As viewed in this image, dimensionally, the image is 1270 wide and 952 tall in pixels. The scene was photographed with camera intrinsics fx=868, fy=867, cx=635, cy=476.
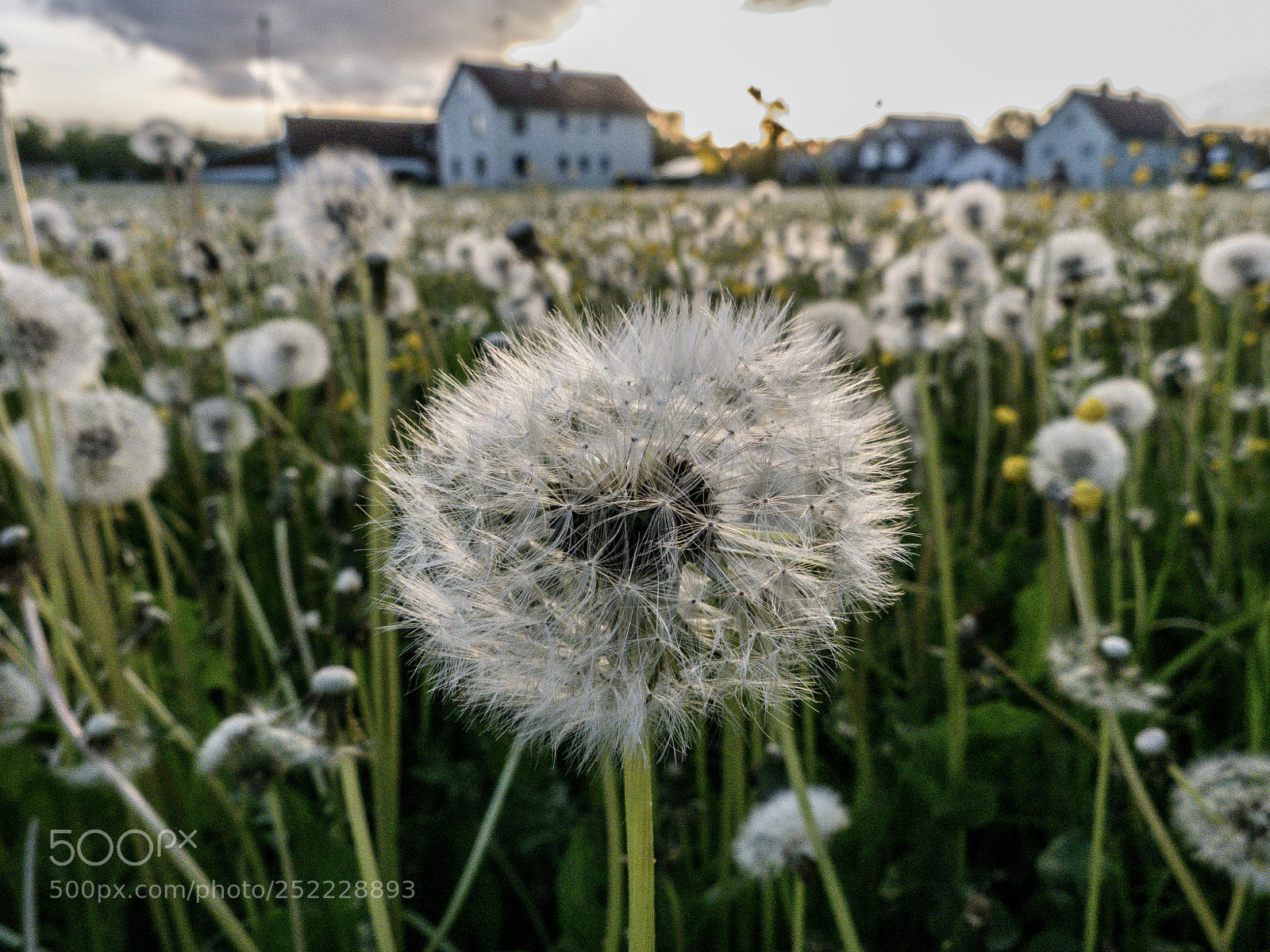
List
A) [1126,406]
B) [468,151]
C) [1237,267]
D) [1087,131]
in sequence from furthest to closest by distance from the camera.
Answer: [1087,131], [468,151], [1237,267], [1126,406]

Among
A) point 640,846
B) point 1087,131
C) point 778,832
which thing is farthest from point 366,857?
point 1087,131

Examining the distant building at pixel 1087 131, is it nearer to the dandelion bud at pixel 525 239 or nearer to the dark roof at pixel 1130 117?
the dark roof at pixel 1130 117

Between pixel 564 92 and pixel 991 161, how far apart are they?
36.2 metres

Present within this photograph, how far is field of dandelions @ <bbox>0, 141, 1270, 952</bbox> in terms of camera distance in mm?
926

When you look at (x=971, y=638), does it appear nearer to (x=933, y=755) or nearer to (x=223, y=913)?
(x=933, y=755)

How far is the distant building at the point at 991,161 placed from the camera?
43.8 meters

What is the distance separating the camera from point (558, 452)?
0.97 meters

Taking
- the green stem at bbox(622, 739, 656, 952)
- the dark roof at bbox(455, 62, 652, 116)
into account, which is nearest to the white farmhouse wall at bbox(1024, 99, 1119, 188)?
the dark roof at bbox(455, 62, 652, 116)

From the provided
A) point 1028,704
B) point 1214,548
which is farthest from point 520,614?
point 1214,548

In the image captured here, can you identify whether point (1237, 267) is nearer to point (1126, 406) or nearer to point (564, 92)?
point (1126, 406)

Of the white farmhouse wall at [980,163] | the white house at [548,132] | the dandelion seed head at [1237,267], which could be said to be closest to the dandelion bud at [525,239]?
the dandelion seed head at [1237,267]

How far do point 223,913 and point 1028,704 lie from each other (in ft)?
6.04

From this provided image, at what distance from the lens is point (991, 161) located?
5147cm

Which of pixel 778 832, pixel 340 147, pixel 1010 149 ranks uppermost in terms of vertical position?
pixel 1010 149
